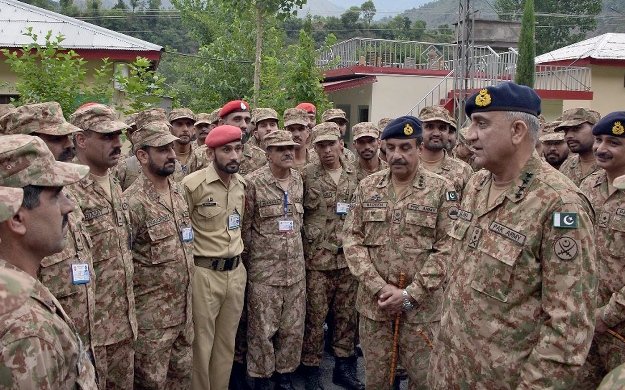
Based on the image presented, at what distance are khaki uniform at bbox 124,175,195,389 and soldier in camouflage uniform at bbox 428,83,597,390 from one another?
2229mm

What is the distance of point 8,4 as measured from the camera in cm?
1516

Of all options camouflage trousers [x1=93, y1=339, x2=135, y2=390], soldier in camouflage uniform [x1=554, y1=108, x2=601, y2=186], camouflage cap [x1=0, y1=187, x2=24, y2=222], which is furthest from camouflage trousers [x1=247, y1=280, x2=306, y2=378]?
camouflage cap [x1=0, y1=187, x2=24, y2=222]

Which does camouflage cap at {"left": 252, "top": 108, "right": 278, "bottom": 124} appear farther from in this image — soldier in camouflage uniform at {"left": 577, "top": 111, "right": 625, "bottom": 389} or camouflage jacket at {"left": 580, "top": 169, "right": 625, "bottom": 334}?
camouflage jacket at {"left": 580, "top": 169, "right": 625, "bottom": 334}

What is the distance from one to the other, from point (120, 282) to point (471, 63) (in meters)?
14.2

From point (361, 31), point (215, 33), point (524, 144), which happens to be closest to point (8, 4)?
point (215, 33)

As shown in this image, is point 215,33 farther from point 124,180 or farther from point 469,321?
point 469,321

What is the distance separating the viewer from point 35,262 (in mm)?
2391

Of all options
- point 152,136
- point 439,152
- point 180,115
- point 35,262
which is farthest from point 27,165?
point 180,115

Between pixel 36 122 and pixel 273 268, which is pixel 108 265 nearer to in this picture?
pixel 36 122

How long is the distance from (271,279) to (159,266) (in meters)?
1.22

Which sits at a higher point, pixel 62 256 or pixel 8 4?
pixel 8 4

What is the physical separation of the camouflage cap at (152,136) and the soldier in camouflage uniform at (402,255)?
1.55 meters

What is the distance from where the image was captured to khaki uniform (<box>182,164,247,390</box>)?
534 centimetres

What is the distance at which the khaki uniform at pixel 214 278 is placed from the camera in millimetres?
5344
